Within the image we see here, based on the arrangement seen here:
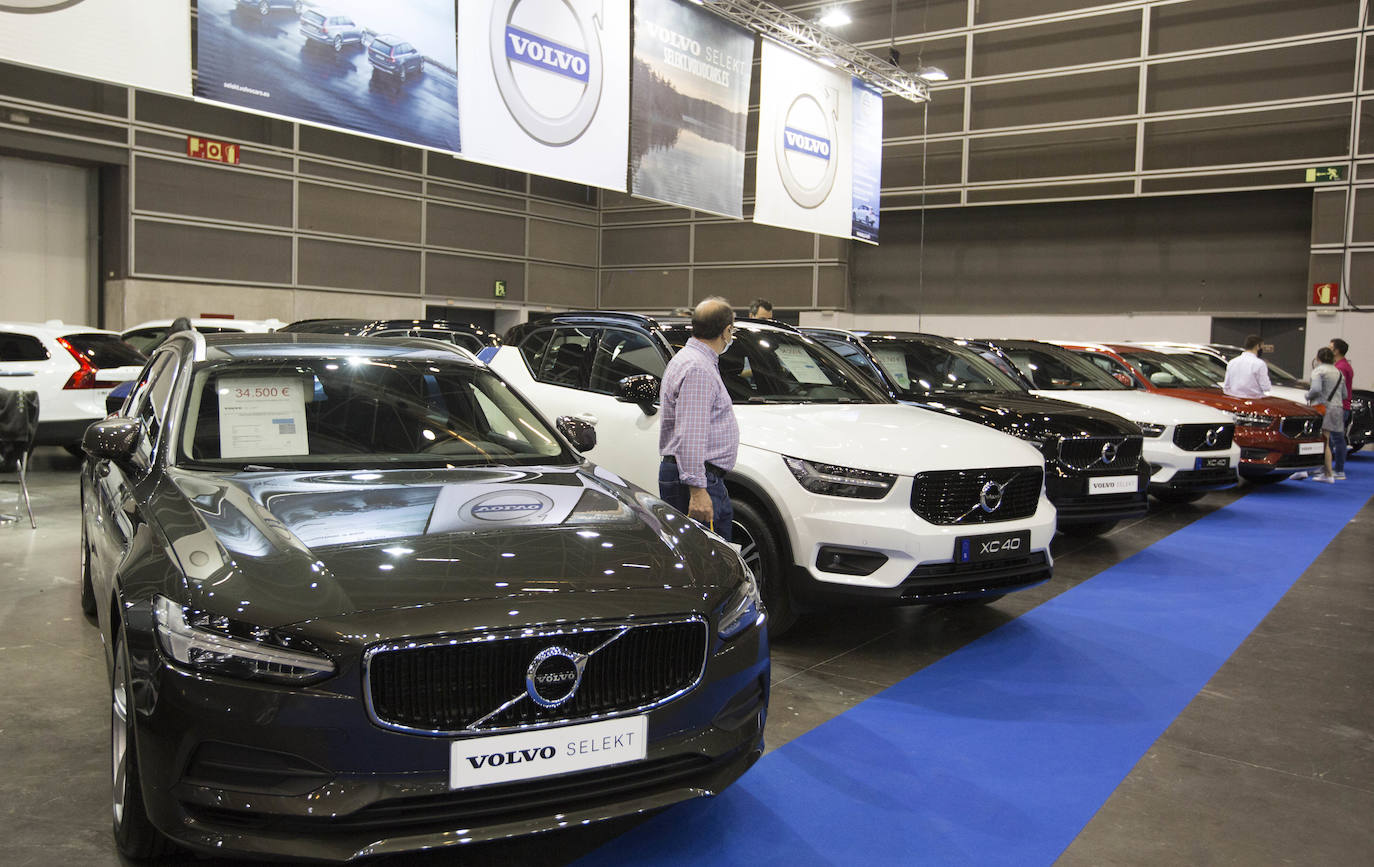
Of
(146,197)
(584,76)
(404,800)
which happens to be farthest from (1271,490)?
(146,197)

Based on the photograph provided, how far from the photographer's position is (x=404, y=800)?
2.14 metres

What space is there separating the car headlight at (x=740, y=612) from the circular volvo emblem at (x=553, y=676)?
396 mm

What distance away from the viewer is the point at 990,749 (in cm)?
358

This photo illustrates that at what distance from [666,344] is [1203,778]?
306cm

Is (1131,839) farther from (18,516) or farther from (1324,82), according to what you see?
(1324,82)

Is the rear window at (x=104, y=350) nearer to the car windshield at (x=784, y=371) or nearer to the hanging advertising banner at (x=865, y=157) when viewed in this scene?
the car windshield at (x=784, y=371)

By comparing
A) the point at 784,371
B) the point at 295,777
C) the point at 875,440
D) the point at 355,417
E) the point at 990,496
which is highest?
the point at 784,371

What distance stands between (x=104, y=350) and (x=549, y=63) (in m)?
5.09

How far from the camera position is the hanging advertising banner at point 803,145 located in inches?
499

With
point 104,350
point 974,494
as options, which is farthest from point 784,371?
point 104,350

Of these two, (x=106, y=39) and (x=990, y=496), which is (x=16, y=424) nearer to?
(x=106, y=39)

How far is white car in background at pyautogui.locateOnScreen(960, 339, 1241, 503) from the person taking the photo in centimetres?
834

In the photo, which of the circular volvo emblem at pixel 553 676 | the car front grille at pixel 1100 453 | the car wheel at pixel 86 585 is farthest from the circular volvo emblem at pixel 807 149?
the circular volvo emblem at pixel 553 676

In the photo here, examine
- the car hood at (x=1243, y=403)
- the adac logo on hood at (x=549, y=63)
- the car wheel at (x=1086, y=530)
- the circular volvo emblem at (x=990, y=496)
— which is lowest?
the car wheel at (x=1086, y=530)
